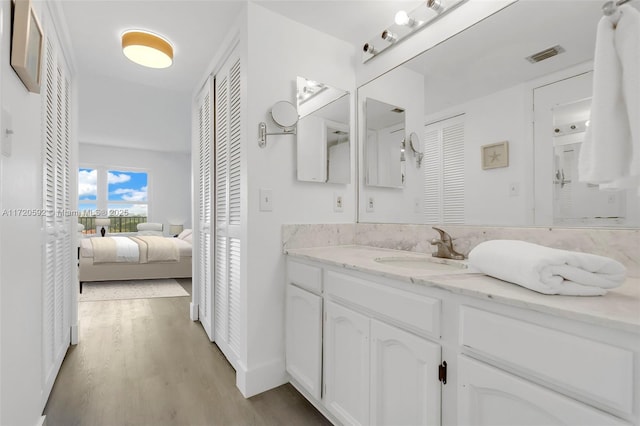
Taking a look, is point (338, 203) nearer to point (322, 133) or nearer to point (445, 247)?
point (322, 133)

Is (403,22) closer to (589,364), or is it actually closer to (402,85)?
(402,85)

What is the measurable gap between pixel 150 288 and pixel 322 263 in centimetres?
393

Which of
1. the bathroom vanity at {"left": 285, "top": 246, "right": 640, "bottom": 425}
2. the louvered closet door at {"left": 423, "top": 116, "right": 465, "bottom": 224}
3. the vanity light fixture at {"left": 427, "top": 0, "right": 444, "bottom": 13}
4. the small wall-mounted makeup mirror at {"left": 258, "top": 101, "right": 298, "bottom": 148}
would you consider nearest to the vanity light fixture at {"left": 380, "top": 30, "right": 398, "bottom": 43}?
the vanity light fixture at {"left": 427, "top": 0, "right": 444, "bottom": 13}

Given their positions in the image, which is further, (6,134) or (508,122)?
(508,122)

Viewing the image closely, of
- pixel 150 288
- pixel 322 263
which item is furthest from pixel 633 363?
pixel 150 288

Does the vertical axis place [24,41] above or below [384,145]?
above

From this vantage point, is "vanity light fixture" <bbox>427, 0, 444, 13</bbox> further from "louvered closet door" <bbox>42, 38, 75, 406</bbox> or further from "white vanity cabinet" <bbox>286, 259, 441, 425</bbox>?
"louvered closet door" <bbox>42, 38, 75, 406</bbox>

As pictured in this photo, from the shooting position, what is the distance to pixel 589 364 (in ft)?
2.25

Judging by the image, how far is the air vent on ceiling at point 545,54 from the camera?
4.22ft

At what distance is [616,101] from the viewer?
35.2 inches

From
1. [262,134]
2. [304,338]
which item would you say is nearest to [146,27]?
[262,134]

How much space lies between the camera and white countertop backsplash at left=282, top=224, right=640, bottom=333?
2.37 ft

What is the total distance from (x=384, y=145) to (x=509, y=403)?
161 cm

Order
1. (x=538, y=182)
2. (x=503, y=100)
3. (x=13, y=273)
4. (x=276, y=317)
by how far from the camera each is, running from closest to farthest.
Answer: (x=13, y=273) < (x=538, y=182) < (x=503, y=100) < (x=276, y=317)
